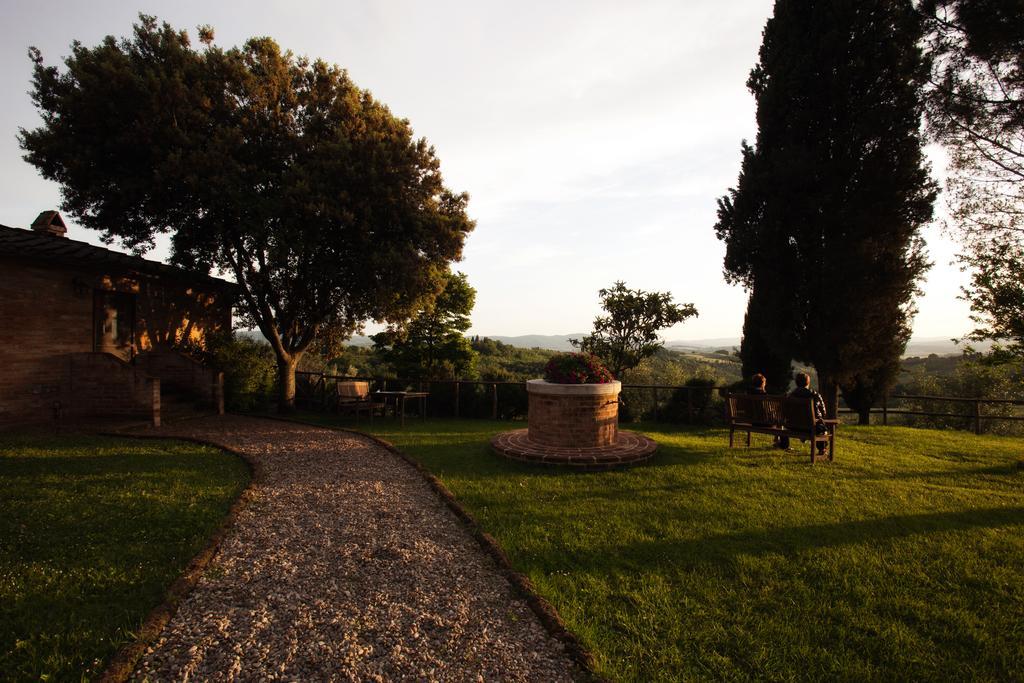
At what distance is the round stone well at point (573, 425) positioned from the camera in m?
7.77

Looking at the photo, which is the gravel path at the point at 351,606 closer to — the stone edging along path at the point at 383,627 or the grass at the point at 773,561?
the stone edging along path at the point at 383,627

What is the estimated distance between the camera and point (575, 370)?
8.37 metres

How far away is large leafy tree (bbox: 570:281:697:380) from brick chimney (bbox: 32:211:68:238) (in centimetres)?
1841

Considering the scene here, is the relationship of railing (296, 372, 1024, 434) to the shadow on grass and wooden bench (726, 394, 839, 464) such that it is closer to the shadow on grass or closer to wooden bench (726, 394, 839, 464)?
wooden bench (726, 394, 839, 464)

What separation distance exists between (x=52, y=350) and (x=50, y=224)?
5.65 metres

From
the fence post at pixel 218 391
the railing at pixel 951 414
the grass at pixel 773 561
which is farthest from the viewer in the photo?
the fence post at pixel 218 391

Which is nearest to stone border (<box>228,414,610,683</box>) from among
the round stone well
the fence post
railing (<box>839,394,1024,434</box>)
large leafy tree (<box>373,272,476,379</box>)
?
the round stone well

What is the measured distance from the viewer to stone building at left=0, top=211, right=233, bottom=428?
939 cm

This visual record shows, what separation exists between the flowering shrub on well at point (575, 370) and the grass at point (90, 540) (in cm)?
541

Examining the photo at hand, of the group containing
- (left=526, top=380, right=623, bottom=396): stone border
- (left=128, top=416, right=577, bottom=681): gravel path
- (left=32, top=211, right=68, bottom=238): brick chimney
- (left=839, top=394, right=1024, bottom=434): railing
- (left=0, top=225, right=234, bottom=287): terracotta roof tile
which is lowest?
(left=128, top=416, right=577, bottom=681): gravel path

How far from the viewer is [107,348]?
37.6 feet

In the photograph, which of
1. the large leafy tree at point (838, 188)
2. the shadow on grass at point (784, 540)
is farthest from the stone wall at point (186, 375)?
the large leafy tree at point (838, 188)

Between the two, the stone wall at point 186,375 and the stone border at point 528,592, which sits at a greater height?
the stone wall at point 186,375

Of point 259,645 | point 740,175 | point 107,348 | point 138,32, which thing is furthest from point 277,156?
point 740,175
